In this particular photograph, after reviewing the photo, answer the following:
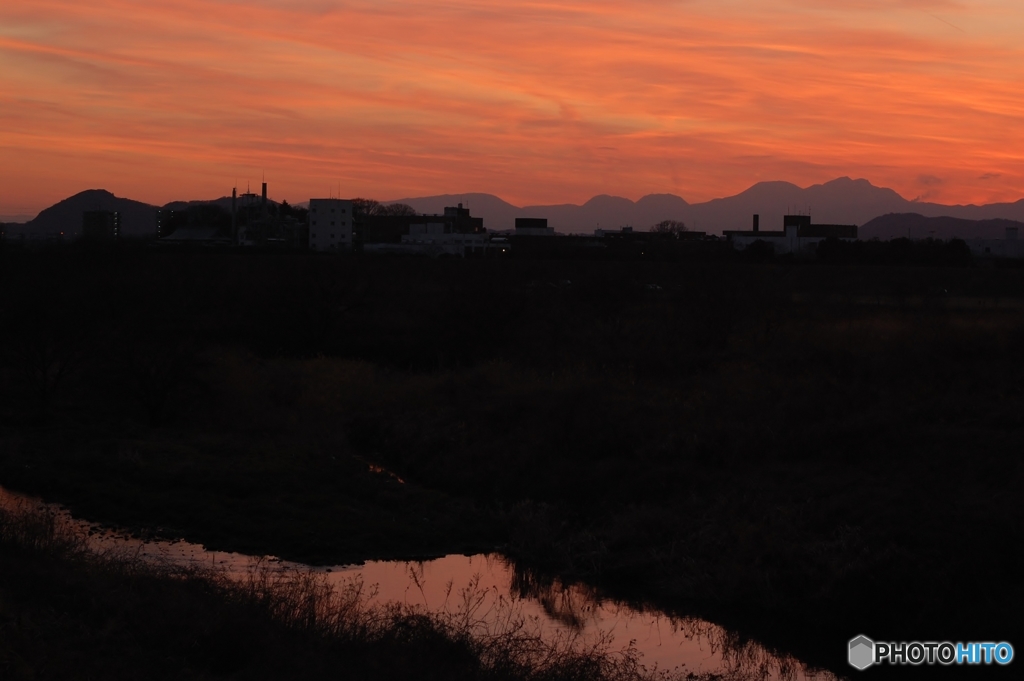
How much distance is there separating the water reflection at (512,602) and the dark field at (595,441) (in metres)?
0.59

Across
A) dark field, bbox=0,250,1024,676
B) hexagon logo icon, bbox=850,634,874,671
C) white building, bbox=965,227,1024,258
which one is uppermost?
white building, bbox=965,227,1024,258

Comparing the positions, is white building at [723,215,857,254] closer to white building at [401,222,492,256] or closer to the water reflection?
white building at [401,222,492,256]

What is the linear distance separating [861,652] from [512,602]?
548 centimetres

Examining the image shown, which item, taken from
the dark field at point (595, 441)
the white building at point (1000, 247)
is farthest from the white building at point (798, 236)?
the dark field at point (595, 441)

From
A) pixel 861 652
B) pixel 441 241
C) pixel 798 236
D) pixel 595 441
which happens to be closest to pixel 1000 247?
pixel 798 236

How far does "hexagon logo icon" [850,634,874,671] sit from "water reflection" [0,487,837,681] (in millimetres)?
588

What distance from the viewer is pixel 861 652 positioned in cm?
1384

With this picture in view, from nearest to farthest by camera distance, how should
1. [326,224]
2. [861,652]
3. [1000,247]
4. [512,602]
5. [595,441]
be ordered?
[861,652], [512,602], [595,441], [1000,247], [326,224]

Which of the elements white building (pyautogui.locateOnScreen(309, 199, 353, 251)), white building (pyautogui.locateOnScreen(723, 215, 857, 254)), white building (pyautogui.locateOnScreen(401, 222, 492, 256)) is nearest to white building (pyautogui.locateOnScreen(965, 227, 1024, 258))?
white building (pyautogui.locateOnScreen(723, 215, 857, 254))

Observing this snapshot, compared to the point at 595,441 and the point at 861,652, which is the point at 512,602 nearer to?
the point at 861,652

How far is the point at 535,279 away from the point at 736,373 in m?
29.3

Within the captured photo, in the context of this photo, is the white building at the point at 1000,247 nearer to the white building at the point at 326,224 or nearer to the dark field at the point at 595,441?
the dark field at the point at 595,441

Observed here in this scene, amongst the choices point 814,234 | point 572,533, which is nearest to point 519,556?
point 572,533

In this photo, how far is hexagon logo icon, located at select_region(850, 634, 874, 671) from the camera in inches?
534
